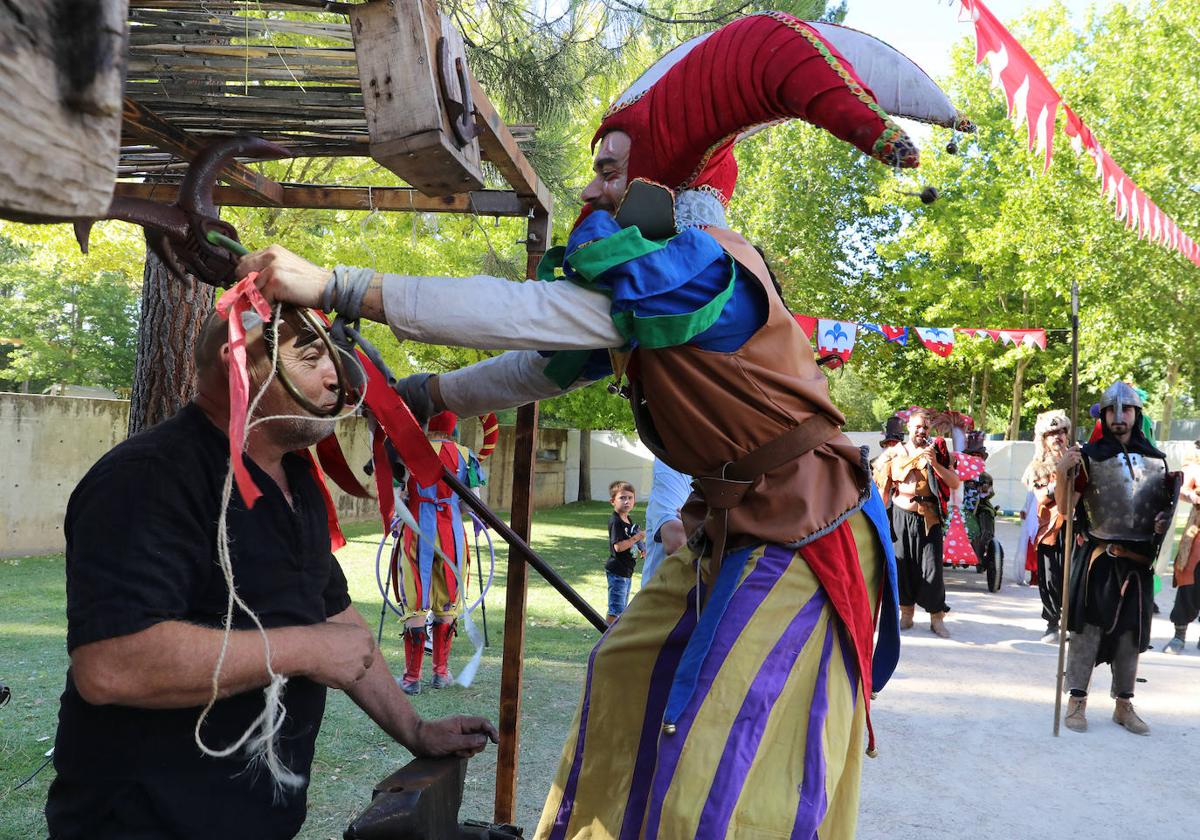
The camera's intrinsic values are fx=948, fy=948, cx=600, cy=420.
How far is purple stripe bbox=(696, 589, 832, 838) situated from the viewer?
1.78 metres

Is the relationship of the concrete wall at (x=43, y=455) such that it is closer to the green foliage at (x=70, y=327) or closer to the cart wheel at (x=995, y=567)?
the cart wheel at (x=995, y=567)

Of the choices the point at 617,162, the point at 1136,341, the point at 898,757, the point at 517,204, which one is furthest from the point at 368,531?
the point at 1136,341

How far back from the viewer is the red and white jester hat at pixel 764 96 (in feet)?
7.29

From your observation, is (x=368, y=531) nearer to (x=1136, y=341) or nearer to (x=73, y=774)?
(x=73, y=774)

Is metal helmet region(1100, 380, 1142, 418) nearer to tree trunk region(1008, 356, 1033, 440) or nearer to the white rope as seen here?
the white rope

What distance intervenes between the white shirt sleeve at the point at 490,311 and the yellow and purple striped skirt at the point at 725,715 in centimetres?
62

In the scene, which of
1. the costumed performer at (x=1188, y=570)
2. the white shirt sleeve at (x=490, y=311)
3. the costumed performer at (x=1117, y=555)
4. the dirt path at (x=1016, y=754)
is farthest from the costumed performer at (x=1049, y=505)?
the white shirt sleeve at (x=490, y=311)

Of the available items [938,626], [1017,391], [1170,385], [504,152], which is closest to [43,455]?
[938,626]

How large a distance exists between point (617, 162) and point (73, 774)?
1.85m

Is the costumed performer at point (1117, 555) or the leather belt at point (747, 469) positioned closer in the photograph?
the leather belt at point (747, 469)

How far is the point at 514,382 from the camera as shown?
2490mm

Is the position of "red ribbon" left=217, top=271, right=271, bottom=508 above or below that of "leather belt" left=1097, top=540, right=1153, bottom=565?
above

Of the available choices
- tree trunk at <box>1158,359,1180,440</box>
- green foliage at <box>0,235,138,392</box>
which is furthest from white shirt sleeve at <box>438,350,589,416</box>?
green foliage at <box>0,235,138,392</box>

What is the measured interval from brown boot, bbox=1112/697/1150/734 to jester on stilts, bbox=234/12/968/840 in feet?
13.9
